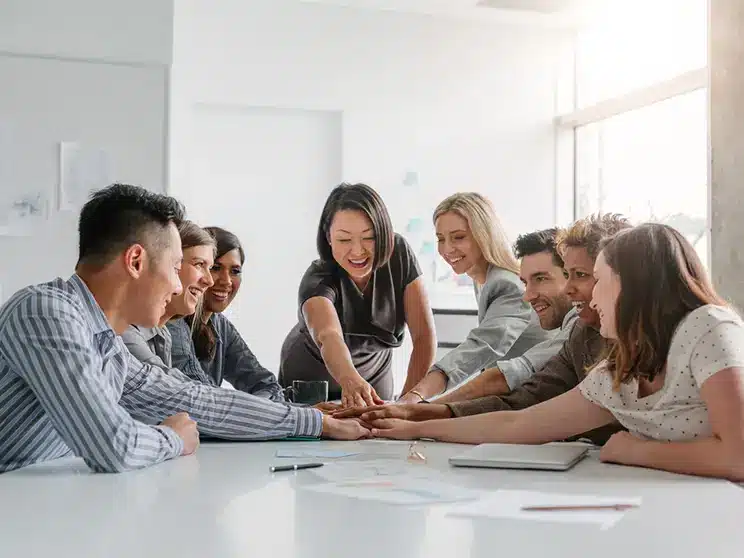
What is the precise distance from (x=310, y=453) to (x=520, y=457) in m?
0.42

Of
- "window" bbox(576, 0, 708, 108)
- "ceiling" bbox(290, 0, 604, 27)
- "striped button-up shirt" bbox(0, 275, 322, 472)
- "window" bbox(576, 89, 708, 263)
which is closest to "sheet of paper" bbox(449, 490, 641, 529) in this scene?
"striped button-up shirt" bbox(0, 275, 322, 472)

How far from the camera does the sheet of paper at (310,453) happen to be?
182 centimetres

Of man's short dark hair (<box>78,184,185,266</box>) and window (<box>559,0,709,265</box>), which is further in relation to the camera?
window (<box>559,0,709,265</box>)

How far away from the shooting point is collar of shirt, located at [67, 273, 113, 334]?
1.69 metres

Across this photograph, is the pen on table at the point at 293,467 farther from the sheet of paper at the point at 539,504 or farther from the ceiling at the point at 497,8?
the ceiling at the point at 497,8

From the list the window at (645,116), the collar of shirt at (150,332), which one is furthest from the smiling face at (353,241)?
the window at (645,116)

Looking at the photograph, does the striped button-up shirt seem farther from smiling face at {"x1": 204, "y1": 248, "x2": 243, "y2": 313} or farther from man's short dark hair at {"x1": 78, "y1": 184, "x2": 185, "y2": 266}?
smiling face at {"x1": 204, "y1": 248, "x2": 243, "y2": 313}

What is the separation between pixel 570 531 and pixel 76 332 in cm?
87

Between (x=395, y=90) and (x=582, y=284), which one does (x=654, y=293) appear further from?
(x=395, y=90)

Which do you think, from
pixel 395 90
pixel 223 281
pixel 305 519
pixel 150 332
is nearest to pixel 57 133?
pixel 223 281

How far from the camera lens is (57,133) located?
408cm

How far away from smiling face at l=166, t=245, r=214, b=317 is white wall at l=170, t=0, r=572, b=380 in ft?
7.38

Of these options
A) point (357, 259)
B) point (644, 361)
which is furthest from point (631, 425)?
point (357, 259)

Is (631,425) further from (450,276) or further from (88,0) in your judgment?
(450,276)
